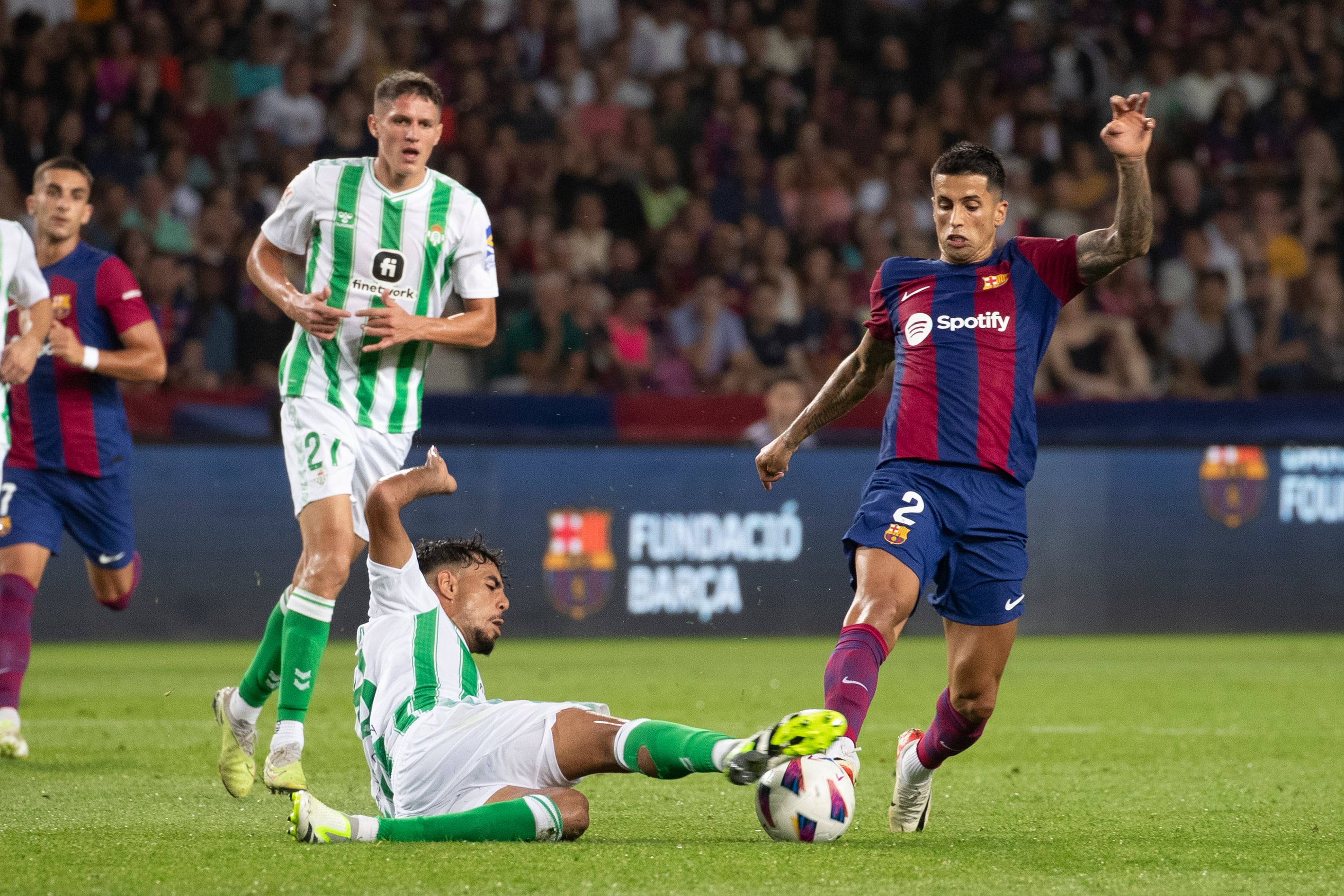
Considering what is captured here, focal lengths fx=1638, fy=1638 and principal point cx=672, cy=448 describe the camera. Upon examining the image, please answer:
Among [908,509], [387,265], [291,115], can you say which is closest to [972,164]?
[908,509]

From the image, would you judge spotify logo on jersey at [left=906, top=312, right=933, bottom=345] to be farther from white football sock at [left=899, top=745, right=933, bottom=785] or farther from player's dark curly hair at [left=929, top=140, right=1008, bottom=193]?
white football sock at [left=899, top=745, right=933, bottom=785]

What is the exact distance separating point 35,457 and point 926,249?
781 cm

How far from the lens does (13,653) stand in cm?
625

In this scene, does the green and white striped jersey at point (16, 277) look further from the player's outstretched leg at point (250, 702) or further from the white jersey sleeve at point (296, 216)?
the player's outstretched leg at point (250, 702)

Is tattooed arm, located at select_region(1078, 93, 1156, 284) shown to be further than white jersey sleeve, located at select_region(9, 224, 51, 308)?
No

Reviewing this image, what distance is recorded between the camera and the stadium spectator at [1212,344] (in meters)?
12.2

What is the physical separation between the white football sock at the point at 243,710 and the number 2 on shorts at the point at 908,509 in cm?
227

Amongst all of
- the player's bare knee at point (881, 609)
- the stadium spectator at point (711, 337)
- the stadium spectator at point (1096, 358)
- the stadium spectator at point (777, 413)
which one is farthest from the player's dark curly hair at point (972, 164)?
the stadium spectator at point (1096, 358)

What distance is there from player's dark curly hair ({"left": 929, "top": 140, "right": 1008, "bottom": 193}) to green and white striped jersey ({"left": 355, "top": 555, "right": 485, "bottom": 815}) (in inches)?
72.4

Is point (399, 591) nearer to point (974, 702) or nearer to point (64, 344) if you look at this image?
point (974, 702)

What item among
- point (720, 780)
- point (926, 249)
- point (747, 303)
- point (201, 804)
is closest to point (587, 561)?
point (747, 303)

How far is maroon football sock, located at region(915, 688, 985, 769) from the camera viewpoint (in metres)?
4.55

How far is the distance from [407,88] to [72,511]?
2722 millimetres

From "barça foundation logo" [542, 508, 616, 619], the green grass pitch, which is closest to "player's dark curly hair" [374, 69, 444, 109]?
the green grass pitch
